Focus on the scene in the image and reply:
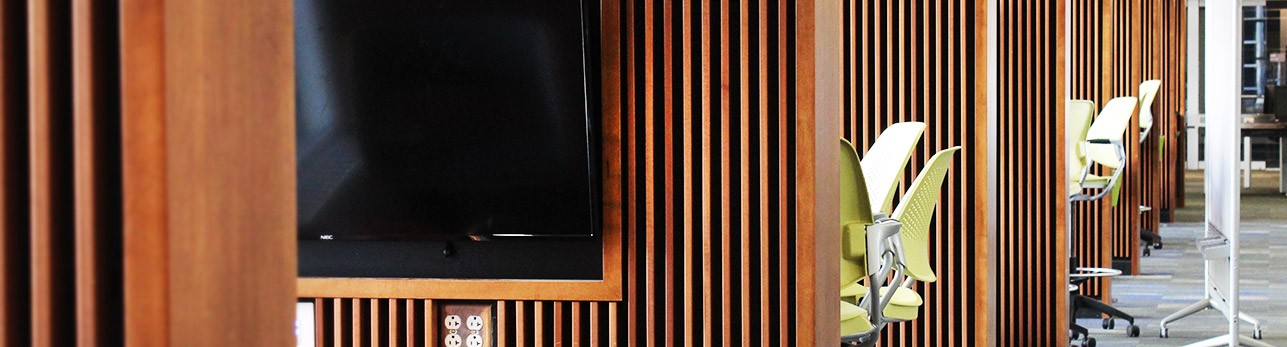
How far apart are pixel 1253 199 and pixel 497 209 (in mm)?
12895

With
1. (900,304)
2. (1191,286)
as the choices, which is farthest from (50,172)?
(1191,286)

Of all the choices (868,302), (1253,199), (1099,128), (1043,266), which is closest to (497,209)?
(868,302)

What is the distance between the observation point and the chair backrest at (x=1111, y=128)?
6770 mm

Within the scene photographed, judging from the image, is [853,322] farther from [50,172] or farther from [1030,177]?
[50,172]

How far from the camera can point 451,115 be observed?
2.78 metres

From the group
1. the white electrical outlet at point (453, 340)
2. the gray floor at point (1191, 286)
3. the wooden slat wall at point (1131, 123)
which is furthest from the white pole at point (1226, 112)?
the white electrical outlet at point (453, 340)

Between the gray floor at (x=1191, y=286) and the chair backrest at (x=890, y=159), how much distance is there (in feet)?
8.33

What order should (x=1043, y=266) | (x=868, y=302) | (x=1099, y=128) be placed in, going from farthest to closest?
(x=1099, y=128) → (x=1043, y=266) → (x=868, y=302)

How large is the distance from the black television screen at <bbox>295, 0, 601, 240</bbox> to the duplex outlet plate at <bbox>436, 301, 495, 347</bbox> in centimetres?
19

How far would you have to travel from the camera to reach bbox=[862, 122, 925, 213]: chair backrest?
10.8 ft

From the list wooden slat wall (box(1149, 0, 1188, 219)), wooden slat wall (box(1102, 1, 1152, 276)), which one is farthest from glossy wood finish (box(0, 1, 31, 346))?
wooden slat wall (box(1149, 0, 1188, 219))

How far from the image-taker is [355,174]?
2877 millimetres

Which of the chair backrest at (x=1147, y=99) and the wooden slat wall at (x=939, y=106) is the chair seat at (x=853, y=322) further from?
the chair backrest at (x=1147, y=99)

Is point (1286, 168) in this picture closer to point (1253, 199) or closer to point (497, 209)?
point (1253, 199)
